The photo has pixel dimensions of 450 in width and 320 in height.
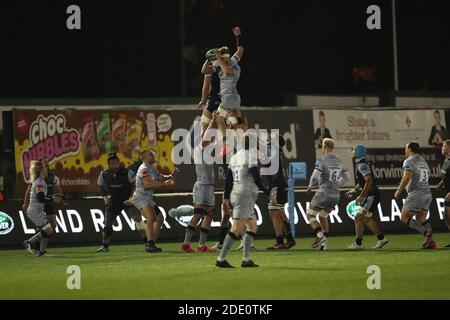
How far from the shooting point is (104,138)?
31562 mm

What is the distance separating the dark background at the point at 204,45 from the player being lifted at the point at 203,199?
28578 mm

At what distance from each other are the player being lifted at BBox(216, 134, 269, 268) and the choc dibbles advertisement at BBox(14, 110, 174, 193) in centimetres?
1152

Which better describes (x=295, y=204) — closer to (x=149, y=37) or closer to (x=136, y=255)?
(x=136, y=255)

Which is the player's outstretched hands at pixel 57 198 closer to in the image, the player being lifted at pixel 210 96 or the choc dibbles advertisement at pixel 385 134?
the player being lifted at pixel 210 96

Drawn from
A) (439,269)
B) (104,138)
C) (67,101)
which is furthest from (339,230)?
(439,269)

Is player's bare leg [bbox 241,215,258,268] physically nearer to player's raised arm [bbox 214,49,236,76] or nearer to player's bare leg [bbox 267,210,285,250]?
player's raised arm [bbox 214,49,236,76]

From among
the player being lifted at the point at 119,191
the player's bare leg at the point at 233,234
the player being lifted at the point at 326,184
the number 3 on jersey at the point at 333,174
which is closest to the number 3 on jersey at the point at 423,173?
the player being lifted at the point at 326,184

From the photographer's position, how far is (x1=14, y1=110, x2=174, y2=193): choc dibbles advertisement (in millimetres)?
30562

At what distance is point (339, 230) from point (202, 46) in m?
27.4

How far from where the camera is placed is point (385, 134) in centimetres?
3506

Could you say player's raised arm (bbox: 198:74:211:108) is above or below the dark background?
below

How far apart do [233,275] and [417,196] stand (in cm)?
701

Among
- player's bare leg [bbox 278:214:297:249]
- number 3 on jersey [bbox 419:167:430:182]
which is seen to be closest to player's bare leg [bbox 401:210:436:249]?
number 3 on jersey [bbox 419:167:430:182]

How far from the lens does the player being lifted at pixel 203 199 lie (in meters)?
24.8
